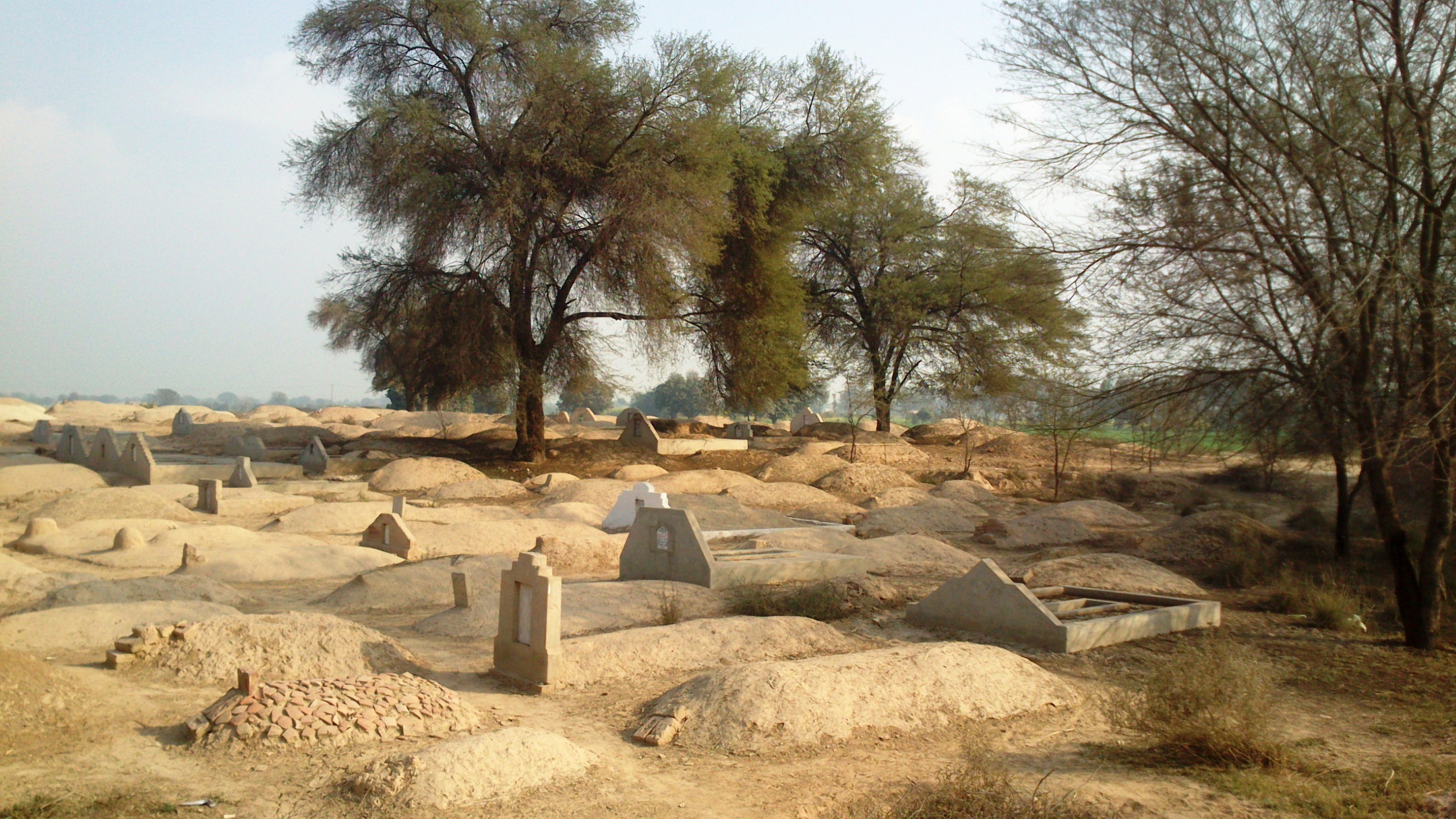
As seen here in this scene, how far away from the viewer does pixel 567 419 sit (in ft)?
122

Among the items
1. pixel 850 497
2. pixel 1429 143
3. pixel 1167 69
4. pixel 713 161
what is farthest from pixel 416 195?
pixel 1429 143

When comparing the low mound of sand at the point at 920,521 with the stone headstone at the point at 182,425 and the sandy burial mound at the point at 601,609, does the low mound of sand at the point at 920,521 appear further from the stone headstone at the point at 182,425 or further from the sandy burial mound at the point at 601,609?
the stone headstone at the point at 182,425

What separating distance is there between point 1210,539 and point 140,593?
1300cm

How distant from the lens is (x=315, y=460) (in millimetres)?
21891

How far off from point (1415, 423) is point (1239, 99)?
2.99 m

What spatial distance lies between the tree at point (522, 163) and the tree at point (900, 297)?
7606 millimetres

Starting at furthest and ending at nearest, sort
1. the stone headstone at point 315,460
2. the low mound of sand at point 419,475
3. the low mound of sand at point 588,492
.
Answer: the stone headstone at point 315,460 → the low mound of sand at point 419,475 → the low mound of sand at point 588,492

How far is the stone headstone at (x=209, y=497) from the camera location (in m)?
15.4

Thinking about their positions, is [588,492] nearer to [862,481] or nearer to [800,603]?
[862,481]

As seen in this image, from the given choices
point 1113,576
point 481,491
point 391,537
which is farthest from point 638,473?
point 1113,576

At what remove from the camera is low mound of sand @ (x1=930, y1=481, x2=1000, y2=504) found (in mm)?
20234

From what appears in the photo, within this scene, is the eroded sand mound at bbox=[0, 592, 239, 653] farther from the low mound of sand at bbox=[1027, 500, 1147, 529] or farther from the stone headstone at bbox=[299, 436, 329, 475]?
the stone headstone at bbox=[299, 436, 329, 475]

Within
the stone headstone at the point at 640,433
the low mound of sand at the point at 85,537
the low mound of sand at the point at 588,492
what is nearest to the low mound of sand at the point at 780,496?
the low mound of sand at the point at 588,492

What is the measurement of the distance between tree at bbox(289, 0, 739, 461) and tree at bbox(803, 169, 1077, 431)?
25.0 feet
